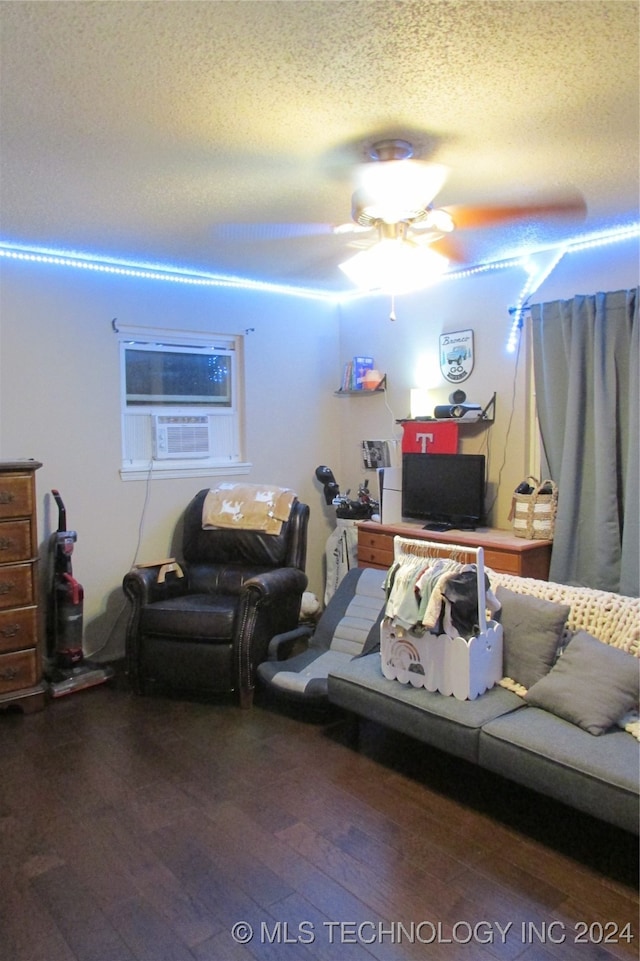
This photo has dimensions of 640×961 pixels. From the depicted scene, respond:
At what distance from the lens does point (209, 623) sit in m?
3.51

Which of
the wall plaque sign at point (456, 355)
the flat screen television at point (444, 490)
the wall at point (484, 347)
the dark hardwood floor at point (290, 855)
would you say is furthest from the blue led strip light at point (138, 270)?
the dark hardwood floor at point (290, 855)

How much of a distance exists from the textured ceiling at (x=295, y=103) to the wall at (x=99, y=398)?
2.59 ft

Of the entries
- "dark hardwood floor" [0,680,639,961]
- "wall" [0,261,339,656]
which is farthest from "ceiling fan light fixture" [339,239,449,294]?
"dark hardwood floor" [0,680,639,961]

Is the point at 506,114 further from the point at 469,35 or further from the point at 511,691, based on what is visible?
the point at 511,691

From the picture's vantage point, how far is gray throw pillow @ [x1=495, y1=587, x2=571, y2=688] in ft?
8.58

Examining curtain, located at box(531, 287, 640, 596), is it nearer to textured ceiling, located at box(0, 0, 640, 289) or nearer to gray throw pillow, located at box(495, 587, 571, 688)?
textured ceiling, located at box(0, 0, 640, 289)

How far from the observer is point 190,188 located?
271 cm

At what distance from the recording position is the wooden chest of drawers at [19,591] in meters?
3.36

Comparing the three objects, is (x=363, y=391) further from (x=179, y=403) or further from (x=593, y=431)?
(x=593, y=431)

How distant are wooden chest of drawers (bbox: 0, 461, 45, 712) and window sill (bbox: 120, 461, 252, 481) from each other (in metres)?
0.86

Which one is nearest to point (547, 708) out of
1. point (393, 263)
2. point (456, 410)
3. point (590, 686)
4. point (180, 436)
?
point (590, 686)

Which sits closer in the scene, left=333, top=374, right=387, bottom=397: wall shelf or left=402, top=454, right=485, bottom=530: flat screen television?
left=402, top=454, right=485, bottom=530: flat screen television

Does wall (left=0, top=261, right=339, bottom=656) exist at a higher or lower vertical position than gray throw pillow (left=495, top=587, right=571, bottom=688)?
higher

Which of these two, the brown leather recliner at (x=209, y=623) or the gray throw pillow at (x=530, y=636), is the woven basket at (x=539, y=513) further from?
the brown leather recliner at (x=209, y=623)
